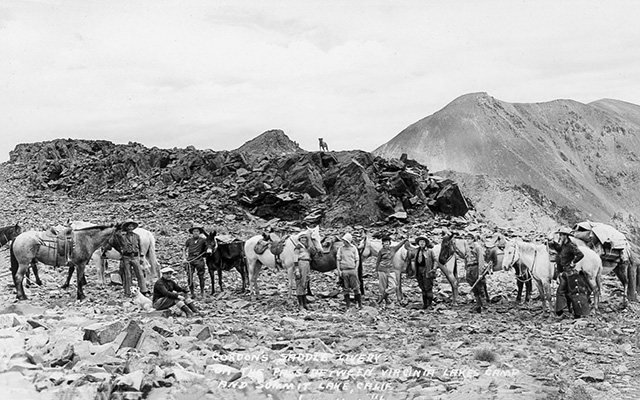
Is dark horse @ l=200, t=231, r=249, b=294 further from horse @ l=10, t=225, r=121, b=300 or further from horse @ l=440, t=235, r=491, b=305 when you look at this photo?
horse @ l=440, t=235, r=491, b=305

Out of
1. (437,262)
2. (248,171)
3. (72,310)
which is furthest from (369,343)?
(248,171)

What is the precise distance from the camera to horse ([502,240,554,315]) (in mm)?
14589

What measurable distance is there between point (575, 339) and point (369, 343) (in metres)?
3.73

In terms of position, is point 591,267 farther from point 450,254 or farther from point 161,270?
point 161,270

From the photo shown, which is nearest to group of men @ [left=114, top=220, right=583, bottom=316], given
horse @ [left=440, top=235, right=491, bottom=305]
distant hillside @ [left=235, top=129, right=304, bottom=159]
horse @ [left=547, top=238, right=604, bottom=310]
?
horse @ [left=440, top=235, right=491, bottom=305]

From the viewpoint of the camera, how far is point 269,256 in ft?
54.7

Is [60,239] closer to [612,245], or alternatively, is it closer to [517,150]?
[612,245]

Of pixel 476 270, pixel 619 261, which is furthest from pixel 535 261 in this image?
pixel 619 261

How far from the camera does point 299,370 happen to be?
8742mm

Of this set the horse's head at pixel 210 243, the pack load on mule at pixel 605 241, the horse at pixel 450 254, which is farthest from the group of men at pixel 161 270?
the pack load on mule at pixel 605 241

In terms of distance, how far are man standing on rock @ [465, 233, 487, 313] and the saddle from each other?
9.42 metres

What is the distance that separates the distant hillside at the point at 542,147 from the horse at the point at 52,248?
3058 inches

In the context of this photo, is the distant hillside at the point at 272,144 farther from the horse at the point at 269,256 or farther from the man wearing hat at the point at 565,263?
the man wearing hat at the point at 565,263

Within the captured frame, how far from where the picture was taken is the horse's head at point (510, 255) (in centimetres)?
1483
